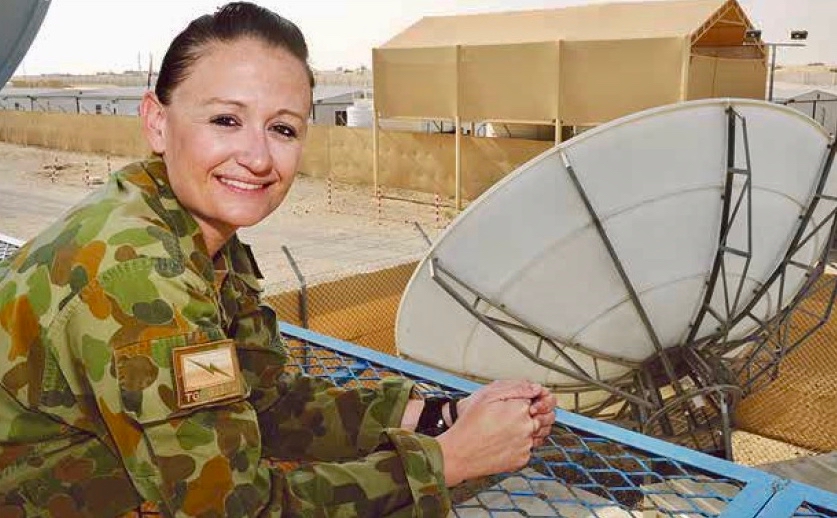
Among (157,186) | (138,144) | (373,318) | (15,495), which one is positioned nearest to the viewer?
(15,495)

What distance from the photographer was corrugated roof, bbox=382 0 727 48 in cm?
1630

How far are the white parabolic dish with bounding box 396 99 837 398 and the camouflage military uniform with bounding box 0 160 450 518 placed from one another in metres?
2.94

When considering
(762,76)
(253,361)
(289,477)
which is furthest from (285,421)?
(762,76)

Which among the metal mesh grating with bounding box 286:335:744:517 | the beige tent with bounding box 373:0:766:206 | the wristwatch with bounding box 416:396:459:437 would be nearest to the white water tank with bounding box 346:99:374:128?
the beige tent with bounding box 373:0:766:206

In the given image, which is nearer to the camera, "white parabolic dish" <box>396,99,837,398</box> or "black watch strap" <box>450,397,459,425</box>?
"black watch strap" <box>450,397,459,425</box>

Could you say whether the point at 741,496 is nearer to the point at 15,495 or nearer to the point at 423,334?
the point at 15,495

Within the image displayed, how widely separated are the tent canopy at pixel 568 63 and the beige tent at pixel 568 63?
0.08ft

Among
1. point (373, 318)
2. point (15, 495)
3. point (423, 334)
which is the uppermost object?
point (15, 495)

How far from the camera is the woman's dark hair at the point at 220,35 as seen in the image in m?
1.68

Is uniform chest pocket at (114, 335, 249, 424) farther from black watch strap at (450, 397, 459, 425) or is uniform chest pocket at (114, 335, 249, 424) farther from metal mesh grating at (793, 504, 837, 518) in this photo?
metal mesh grating at (793, 504, 837, 518)

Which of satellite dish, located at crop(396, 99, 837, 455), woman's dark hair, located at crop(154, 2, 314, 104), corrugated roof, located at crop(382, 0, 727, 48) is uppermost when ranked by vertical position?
corrugated roof, located at crop(382, 0, 727, 48)

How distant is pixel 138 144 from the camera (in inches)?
1270

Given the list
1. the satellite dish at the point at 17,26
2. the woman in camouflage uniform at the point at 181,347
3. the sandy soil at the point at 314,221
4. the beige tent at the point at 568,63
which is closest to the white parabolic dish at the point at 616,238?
the satellite dish at the point at 17,26

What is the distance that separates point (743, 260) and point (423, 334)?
231 cm
